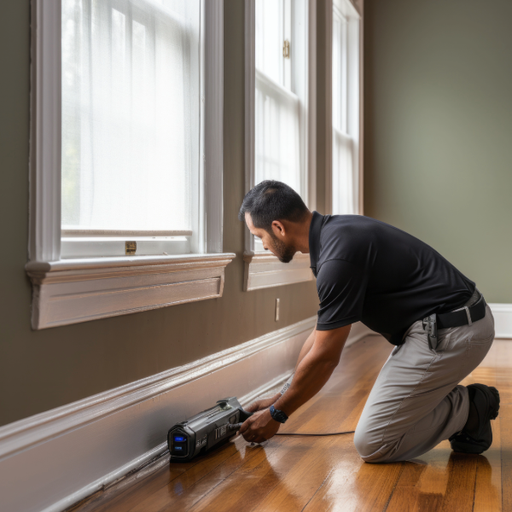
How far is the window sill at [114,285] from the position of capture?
1.56 meters

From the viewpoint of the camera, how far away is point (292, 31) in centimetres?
371

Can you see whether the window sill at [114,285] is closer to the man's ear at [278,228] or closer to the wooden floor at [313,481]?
the man's ear at [278,228]

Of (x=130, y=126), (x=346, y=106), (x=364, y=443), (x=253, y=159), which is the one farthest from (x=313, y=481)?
(x=346, y=106)

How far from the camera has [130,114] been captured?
2.02 metres

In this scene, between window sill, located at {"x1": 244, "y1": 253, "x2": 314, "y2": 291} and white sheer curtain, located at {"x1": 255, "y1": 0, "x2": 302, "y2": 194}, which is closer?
window sill, located at {"x1": 244, "y1": 253, "x2": 314, "y2": 291}

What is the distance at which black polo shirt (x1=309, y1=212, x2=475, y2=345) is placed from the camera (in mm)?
1772

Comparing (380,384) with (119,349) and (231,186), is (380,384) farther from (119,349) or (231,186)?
(231,186)

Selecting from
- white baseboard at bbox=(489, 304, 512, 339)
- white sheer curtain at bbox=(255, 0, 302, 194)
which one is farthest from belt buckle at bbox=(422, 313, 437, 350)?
white baseboard at bbox=(489, 304, 512, 339)

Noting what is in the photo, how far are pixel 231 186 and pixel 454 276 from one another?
3.76ft

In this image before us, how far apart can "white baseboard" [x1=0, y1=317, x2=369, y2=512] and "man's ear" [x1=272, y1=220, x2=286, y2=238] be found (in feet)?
2.26

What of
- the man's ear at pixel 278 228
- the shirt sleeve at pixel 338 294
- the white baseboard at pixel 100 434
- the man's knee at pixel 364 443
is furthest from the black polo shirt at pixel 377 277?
the white baseboard at pixel 100 434

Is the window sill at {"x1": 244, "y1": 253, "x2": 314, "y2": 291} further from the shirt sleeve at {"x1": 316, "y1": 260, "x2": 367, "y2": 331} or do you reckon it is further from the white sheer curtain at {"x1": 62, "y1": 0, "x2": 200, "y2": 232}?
the shirt sleeve at {"x1": 316, "y1": 260, "x2": 367, "y2": 331}

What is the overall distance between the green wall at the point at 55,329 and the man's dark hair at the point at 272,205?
0.52 meters

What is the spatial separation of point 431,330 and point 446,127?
3.83 metres
